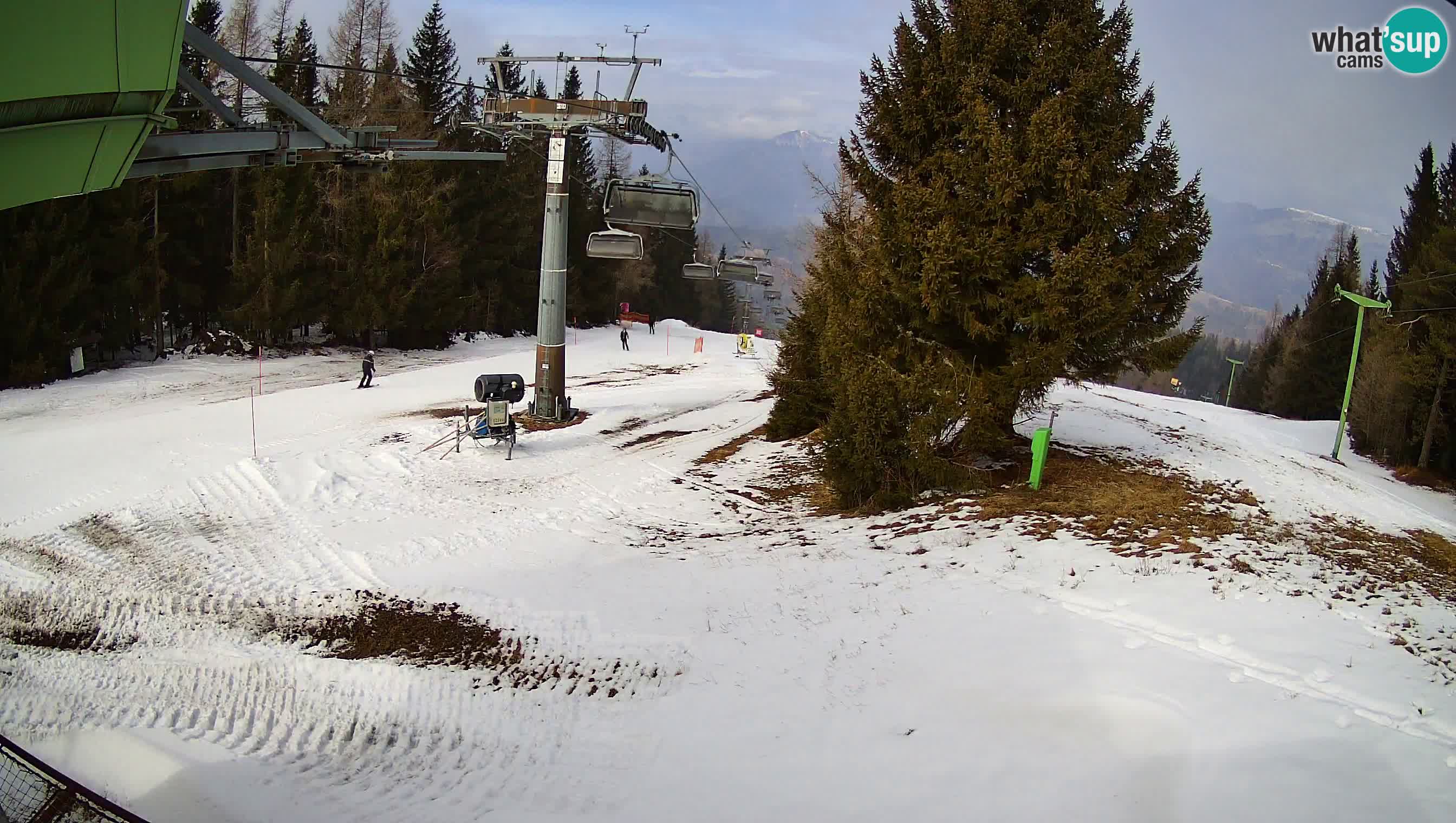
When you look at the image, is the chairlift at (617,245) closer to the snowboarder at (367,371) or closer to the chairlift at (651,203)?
the chairlift at (651,203)

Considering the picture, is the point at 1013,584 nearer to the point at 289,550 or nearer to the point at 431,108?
the point at 289,550

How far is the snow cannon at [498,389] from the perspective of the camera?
1748cm

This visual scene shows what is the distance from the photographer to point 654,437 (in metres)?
19.5

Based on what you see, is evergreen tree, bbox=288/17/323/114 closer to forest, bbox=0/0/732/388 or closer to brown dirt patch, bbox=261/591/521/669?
forest, bbox=0/0/732/388

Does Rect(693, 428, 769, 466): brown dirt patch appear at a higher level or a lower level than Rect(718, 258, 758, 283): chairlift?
lower

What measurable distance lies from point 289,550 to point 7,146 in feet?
30.6

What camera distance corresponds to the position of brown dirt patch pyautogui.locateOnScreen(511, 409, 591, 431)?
1945 cm

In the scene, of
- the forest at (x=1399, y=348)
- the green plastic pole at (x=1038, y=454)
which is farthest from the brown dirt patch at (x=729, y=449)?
the forest at (x=1399, y=348)

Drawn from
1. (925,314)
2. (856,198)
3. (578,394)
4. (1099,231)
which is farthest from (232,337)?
(1099,231)

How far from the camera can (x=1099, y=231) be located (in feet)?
35.5

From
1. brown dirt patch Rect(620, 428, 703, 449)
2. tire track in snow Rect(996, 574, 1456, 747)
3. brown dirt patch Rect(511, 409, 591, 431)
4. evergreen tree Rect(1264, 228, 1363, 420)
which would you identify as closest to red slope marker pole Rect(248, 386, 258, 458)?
brown dirt patch Rect(511, 409, 591, 431)

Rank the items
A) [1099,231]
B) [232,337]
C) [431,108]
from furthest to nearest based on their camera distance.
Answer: [431,108], [232,337], [1099,231]

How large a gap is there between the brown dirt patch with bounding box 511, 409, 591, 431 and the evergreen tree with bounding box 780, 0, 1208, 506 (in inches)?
365

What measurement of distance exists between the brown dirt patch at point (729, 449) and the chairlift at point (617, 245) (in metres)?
4.80
